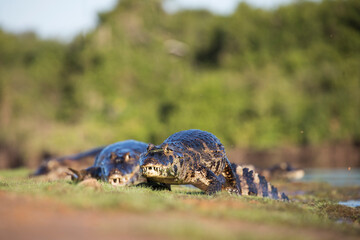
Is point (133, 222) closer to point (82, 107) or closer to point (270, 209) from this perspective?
point (270, 209)

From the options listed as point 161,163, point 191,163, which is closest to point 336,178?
point 191,163

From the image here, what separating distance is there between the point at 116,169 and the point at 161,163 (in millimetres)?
2669

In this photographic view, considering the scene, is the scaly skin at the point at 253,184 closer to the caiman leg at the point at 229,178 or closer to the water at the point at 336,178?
the caiman leg at the point at 229,178

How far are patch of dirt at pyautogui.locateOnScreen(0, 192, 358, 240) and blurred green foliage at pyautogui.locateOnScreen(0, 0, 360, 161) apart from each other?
2740 centimetres

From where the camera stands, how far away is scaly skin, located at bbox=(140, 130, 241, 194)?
7867mm

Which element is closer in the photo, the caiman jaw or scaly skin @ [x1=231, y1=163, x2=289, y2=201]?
the caiman jaw

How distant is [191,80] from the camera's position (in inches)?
1852

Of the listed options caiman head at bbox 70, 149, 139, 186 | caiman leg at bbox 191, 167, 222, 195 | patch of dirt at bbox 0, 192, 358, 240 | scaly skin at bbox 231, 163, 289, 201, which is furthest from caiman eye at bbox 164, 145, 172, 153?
patch of dirt at bbox 0, 192, 358, 240

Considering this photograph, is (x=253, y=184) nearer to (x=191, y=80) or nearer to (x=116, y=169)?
(x=116, y=169)

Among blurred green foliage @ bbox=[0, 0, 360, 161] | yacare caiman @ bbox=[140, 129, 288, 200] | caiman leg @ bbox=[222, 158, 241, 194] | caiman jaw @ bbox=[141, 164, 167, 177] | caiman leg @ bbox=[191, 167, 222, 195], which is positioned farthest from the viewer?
blurred green foliage @ bbox=[0, 0, 360, 161]

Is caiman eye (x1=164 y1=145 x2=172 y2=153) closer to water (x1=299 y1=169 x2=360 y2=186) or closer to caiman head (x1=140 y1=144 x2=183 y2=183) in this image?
caiman head (x1=140 y1=144 x2=183 y2=183)

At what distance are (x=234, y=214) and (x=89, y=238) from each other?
1969mm

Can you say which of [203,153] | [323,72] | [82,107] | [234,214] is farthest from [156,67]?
[234,214]

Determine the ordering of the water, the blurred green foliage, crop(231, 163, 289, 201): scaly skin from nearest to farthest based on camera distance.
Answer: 1. crop(231, 163, 289, 201): scaly skin
2. the water
3. the blurred green foliage
